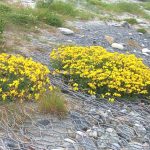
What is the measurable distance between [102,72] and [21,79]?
1391 mm

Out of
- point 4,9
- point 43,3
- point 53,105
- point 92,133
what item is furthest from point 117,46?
point 92,133

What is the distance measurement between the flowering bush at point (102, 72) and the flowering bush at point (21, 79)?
0.59 metres

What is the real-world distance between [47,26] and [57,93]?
16.2 ft

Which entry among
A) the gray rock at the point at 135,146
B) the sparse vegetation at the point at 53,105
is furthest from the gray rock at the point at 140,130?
the sparse vegetation at the point at 53,105

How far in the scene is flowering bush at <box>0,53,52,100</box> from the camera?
18.8 ft

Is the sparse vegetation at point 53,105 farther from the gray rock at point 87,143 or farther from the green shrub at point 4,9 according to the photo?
the green shrub at point 4,9

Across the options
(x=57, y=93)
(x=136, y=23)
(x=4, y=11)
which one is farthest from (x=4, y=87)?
(x=136, y=23)

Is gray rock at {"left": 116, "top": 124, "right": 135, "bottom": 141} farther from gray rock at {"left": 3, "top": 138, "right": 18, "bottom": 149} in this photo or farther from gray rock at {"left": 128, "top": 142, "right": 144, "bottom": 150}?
gray rock at {"left": 3, "top": 138, "right": 18, "bottom": 149}

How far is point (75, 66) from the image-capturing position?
270 inches

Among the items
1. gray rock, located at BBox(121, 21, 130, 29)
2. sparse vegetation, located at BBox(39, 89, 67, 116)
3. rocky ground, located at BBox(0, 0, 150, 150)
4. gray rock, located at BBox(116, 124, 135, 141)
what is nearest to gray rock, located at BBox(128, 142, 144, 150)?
rocky ground, located at BBox(0, 0, 150, 150)

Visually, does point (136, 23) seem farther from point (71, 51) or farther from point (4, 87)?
point (4, 87)

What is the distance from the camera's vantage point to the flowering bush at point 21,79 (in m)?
5.73

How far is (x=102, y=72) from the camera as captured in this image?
6.75 m

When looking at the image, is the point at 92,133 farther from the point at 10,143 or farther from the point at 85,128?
the point at 10,143
